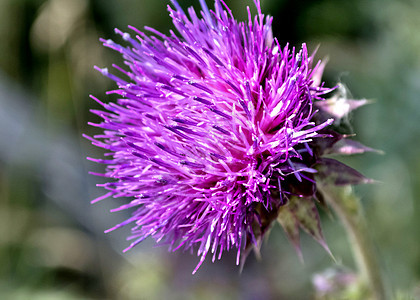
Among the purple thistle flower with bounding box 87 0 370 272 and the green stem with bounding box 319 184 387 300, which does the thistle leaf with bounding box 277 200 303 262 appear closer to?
the purple thistle flower with bounding box 87 0 370 272

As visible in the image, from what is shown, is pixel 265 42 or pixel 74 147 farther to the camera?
pixel 74 147

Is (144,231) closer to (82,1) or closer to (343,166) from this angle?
(343,166)

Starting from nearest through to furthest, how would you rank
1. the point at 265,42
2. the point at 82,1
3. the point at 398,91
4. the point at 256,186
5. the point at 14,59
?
the point at 256,186, the point at 265,42, the point at 398,91, the point at 82,1, the point at 14,59

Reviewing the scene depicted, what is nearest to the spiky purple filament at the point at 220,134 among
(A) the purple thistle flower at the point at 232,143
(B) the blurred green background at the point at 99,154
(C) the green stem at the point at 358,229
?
(A) the purple thistle flower at the point at 232,143

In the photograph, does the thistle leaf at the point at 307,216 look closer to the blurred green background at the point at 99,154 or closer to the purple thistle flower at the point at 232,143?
the purple thistle flower at the point at 232,143

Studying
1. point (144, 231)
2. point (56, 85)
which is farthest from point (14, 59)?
point (144, 231)

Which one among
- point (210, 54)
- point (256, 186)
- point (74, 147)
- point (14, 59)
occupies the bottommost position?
point (256, 186)

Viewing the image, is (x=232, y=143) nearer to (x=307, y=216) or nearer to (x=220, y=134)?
(x=220, y=134)
